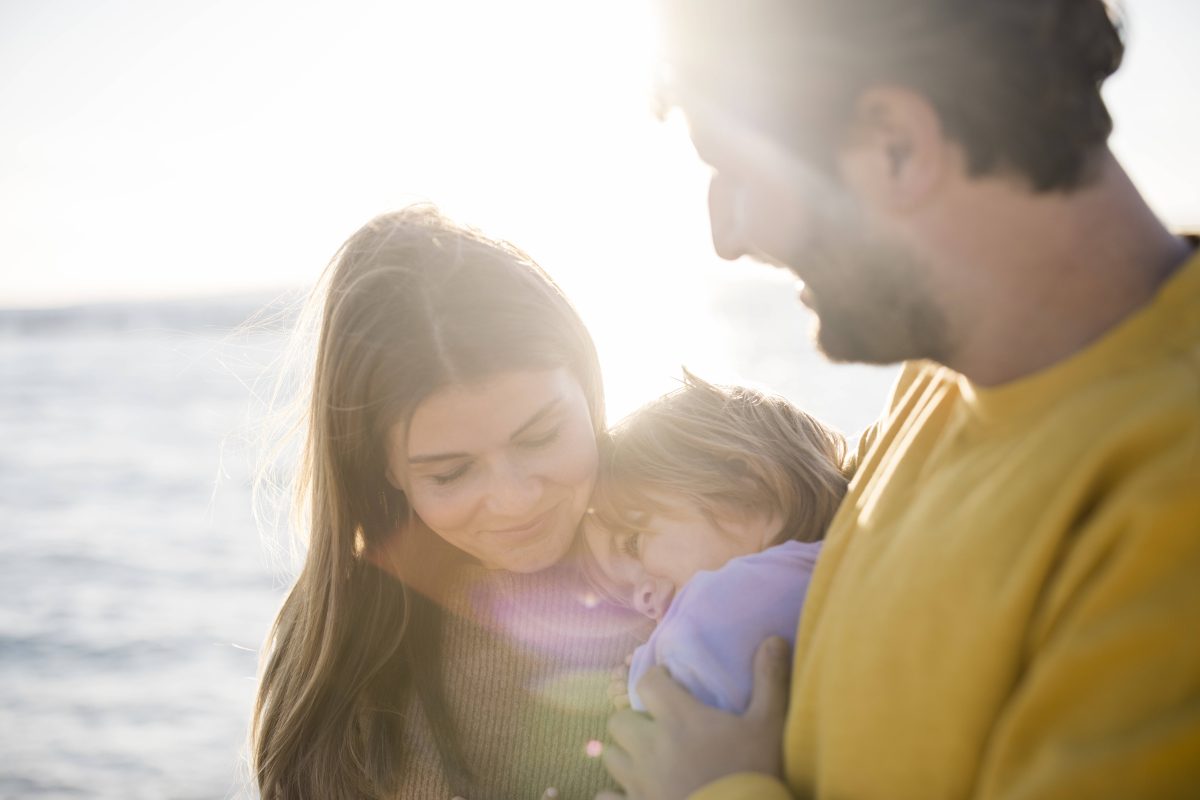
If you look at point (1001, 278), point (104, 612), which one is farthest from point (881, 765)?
point (104, 612)

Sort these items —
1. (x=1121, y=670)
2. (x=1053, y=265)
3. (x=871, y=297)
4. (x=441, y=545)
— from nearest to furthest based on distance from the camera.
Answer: (x=1121, y=670) → (x=1053, y=265) → (x=871, y=297) → (x=441, y=545)

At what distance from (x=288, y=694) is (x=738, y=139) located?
188 centimetres

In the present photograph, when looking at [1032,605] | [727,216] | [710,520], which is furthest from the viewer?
[710,520]

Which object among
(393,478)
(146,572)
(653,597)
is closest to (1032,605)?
(653,597)

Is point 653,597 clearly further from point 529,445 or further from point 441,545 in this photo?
point 441,545

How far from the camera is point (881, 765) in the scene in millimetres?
1344

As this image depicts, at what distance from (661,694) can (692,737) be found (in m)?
0.15

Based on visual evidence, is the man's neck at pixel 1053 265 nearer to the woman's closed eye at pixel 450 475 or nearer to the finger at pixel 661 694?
the finger at pixel 661 694

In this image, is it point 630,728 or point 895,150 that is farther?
point 630,728

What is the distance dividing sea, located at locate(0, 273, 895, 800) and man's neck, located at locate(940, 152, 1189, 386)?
60.6 inches

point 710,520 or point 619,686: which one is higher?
point 710,520

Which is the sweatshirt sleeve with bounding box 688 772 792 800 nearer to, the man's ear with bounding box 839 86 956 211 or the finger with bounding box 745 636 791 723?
the finger with bounding box 745 636 791 723

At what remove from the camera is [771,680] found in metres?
1.72

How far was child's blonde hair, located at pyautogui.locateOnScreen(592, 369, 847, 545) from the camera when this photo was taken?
232cm
